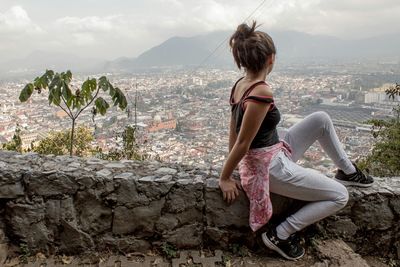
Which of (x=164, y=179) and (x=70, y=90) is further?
(x=70, y=90)

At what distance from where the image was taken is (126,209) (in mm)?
2449

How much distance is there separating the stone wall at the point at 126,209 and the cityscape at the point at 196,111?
2639 mm

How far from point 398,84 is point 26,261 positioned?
574 centimetres

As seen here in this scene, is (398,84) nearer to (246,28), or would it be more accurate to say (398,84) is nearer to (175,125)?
(175,125)

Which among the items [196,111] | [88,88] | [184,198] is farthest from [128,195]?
[196,111]

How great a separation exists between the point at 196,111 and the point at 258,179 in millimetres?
6455

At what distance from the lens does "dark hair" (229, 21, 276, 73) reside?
77.8 inches

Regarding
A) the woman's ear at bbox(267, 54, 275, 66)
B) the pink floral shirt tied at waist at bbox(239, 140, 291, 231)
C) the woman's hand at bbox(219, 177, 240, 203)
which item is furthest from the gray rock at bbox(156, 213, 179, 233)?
the woman's ear at bbox(267, 54, 275, 66)

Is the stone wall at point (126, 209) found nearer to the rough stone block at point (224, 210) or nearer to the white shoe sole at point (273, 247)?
the rough stone block at point (224, 210)

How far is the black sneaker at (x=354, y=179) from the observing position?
8.27 feet

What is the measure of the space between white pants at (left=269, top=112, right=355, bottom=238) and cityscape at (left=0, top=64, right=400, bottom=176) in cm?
272

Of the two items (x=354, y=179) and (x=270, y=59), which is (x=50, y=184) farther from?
(x=354, y=179)

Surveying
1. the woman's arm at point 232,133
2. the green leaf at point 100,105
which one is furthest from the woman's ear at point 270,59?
the green leaf at point 100,105

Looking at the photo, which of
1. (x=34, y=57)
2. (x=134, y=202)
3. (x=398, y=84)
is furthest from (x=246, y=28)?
(x=34, y=57)
